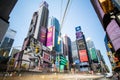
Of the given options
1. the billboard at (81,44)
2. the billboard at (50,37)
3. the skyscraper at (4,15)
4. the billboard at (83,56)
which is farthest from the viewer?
the billboard at (81,44)

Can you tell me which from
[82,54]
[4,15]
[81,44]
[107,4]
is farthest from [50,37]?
[4,15]

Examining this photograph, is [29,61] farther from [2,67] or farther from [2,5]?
[2,5]

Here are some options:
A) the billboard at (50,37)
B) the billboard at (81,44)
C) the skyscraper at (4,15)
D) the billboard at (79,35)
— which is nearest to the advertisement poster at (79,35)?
the billboard at (79,35)

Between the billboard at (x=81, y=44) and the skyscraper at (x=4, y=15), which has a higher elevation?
the billboard at (x=81, y=44)

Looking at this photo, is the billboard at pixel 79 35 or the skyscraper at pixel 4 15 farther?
the billboard at pixel 79 35

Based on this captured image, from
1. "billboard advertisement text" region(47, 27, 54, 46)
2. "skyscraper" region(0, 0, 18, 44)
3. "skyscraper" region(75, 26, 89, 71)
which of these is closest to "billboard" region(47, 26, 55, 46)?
"billboard advertisement text" region(47, 27, 54, 46)

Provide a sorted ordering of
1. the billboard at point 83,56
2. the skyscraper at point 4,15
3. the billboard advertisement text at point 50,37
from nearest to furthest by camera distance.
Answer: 1. the skyscraper at point 4,15
2. the billboard advertisement text at point 50,37
3. the billboard at point 83,56

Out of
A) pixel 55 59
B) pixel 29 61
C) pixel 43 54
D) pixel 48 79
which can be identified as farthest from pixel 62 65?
pixel 48 79

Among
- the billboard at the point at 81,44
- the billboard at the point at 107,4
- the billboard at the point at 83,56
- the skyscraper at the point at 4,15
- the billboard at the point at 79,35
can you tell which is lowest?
the skyscraper at the point at 4,15

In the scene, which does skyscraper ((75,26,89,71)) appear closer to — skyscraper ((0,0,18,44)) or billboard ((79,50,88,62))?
billboard ((79,50,88,62))

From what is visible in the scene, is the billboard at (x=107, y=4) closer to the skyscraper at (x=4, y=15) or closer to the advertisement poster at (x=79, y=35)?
the skyscraper at (x=4, y=15)

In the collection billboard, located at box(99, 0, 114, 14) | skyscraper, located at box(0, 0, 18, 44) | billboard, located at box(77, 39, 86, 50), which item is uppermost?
billboard, located at box(77, 39, 86, 50)

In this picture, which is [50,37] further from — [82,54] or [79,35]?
[79,35]

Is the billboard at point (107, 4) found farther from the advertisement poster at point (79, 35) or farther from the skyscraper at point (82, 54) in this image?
the advertisement poster at point (79, 35)
